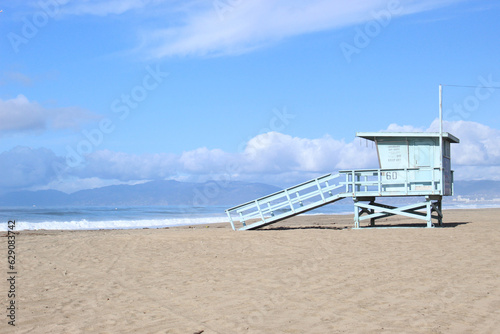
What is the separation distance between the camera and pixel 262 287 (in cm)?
938

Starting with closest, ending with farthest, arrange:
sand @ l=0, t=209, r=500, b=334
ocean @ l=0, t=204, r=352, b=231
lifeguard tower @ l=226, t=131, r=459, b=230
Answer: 1. sand @ l=0, t=209, r=500, b=334
2. lifeguard tower @ l=226, t=131, r=459, b=230
3. ocean @ l=0, t=204, r=352, b=231

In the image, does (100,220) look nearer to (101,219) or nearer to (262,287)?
(101,219)

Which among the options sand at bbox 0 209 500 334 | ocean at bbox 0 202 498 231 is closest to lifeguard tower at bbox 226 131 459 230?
sand at bbox 0 209 500 334

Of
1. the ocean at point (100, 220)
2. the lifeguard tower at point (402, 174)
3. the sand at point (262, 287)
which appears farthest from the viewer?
the ocean at point (100, 220)

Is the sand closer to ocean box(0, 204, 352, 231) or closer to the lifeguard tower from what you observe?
the lifeguard tower

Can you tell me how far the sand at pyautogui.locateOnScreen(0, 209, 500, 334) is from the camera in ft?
23.0

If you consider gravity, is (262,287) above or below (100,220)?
above

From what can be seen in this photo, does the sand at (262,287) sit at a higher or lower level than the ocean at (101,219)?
higher

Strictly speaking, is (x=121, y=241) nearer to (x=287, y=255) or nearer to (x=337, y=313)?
(x=287, y=255)

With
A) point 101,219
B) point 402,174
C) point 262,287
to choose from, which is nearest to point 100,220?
point 101,219

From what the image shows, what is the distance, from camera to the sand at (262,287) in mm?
6996

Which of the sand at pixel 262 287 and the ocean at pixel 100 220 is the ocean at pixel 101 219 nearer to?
the ocean at pixel 100 220

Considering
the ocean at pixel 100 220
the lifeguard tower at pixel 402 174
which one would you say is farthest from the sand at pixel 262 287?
the ocean at pixel 100 220

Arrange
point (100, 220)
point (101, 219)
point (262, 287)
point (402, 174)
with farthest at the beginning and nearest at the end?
1. point (101, 219)
2. point (100, 220)
3. point (402, 174)
4. point (262, 287)
